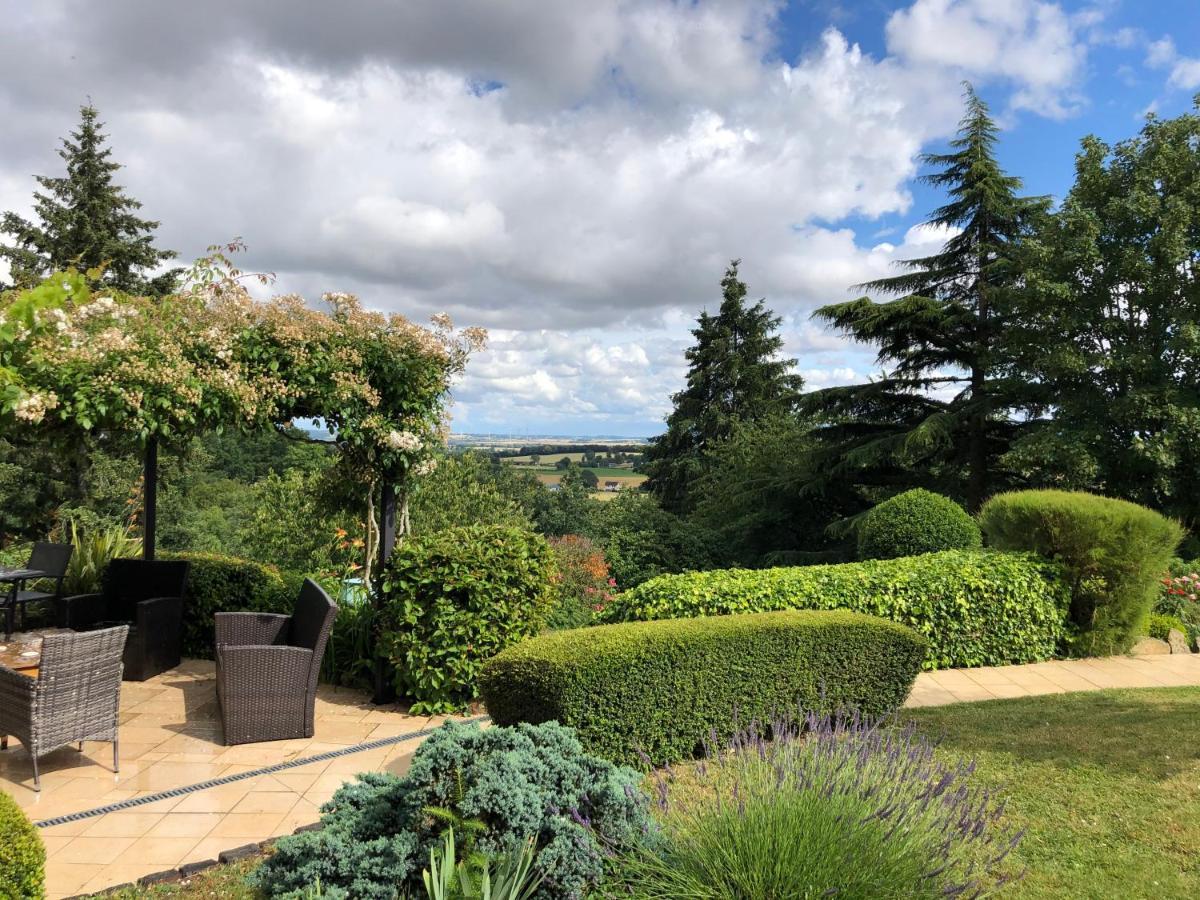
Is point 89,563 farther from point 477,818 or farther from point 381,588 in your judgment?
point 477,818

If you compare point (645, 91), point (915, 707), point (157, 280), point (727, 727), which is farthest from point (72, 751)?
point (157, 280)

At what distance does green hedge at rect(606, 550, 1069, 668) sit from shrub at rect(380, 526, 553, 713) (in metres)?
0.95

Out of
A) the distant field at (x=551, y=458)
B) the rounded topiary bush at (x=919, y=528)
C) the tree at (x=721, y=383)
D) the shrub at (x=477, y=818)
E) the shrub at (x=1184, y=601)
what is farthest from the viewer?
the distant field at (x=551, y=458)

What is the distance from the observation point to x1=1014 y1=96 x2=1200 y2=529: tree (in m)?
13.0

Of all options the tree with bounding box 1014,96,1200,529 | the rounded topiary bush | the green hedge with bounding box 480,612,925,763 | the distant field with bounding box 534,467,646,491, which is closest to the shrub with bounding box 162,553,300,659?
the green hedge with bounding box 480,612,925,763

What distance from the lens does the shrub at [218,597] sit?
22.0 feet

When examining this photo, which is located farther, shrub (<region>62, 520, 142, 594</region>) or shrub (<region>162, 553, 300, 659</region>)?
shrub (<region>62, 520, 142, 594</region>)

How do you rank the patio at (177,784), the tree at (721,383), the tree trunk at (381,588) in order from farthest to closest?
the tree at (721,383) → the tree trunk at (381,588) → the patio at (177,784)

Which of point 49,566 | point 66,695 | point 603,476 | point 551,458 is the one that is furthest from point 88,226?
point 551,458

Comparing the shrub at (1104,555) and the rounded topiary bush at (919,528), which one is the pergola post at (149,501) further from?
the shrub at (1104,555)

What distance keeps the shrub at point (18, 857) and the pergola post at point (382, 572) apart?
2.97 meters

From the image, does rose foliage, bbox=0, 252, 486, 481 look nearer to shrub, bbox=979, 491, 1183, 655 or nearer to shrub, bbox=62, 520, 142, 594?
shrub, bbox=62, 520, 142, 594

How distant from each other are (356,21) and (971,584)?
7121 mm

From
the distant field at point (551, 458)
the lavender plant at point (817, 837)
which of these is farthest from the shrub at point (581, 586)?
the distant field at point (551, 458)
